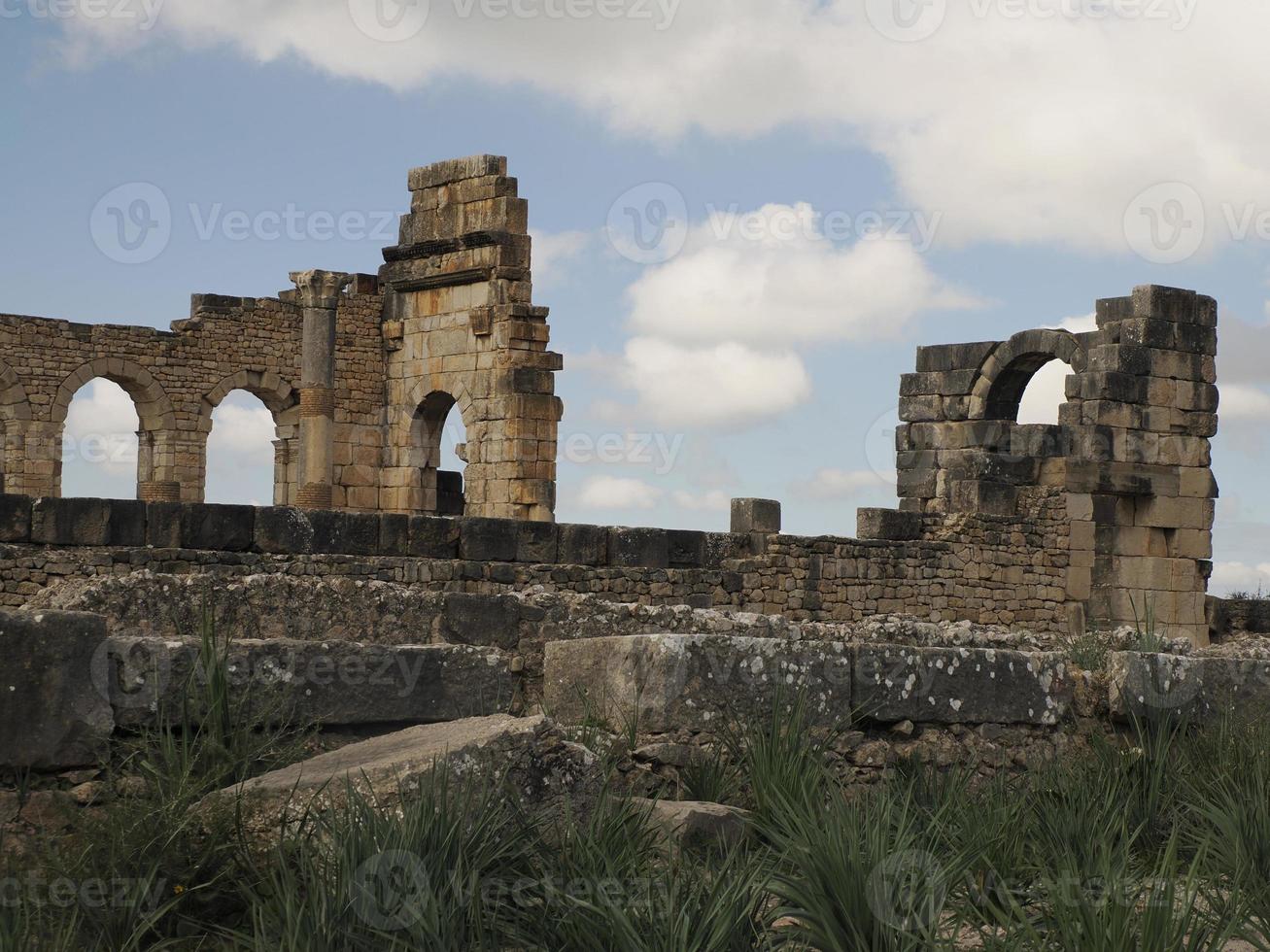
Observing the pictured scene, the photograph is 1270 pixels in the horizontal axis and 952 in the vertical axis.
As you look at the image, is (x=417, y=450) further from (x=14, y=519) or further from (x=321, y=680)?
(x=321, y=680)

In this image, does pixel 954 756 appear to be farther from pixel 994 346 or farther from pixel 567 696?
pixel 994 346

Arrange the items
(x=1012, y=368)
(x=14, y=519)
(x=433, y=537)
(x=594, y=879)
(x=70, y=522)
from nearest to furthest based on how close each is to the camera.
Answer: (x=594, y=879), (x=14, y=519), (x=70, y=522), (x=433, y=537), (x=1012, y=368)

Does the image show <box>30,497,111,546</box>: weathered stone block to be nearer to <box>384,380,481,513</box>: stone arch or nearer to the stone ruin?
the stone ruin

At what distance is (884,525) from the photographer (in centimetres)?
1798

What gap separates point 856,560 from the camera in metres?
17.3

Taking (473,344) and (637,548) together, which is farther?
(473,344)

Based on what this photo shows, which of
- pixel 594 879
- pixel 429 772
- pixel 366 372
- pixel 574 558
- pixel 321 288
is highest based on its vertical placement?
pixel 321 288

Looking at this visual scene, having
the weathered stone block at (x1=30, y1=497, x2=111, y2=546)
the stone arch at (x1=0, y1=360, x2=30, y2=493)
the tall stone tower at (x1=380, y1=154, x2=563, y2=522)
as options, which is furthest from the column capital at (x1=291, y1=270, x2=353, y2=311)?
the weathered stone block at (x1=30, y1=497, x2=111, y2=546)

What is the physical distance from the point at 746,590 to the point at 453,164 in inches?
305

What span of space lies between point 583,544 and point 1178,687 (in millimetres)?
7640

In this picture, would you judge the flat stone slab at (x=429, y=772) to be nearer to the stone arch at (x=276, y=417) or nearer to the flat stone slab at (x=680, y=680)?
the flat stone slab at (x=680, y=680)

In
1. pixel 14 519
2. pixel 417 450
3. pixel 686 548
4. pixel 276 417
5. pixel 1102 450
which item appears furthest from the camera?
pixel 276 417
